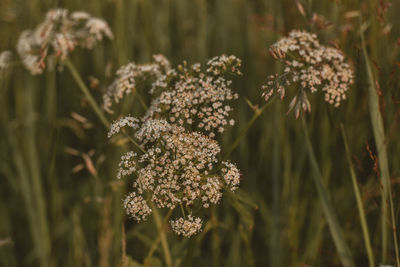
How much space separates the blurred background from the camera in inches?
94.2

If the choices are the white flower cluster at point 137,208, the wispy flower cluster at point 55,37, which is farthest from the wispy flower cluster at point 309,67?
the wispy flower cluster at point 55,37

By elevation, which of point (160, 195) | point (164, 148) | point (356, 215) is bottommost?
point (356, 215)

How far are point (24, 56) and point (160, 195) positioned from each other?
160 centimetres

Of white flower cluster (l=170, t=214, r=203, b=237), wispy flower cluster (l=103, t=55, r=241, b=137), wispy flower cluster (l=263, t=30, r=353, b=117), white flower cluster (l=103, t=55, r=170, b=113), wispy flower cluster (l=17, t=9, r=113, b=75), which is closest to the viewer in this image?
white flower cluster (l=170, t=214, r=203, b=237)

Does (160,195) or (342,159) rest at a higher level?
(160,195)

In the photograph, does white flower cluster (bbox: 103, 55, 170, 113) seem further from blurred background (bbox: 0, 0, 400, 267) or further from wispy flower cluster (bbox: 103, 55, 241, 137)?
blurred background (bbox: 0, 0, 400, 267)

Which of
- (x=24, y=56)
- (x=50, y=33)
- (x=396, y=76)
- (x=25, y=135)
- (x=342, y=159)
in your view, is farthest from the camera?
(x=25, y=135)

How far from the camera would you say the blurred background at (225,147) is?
94.2 inches

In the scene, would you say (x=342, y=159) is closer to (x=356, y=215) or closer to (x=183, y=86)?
(x=356, y=215)

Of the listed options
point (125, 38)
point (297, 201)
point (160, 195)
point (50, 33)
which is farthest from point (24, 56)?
point (297, 201)

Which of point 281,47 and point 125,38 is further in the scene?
point 125,38

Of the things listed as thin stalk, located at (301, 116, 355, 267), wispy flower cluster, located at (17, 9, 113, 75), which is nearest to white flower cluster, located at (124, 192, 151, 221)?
thin stalk, located at (301, 116, 355, 267)

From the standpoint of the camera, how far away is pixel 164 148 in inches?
66.7

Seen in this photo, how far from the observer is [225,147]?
9.41 ft
